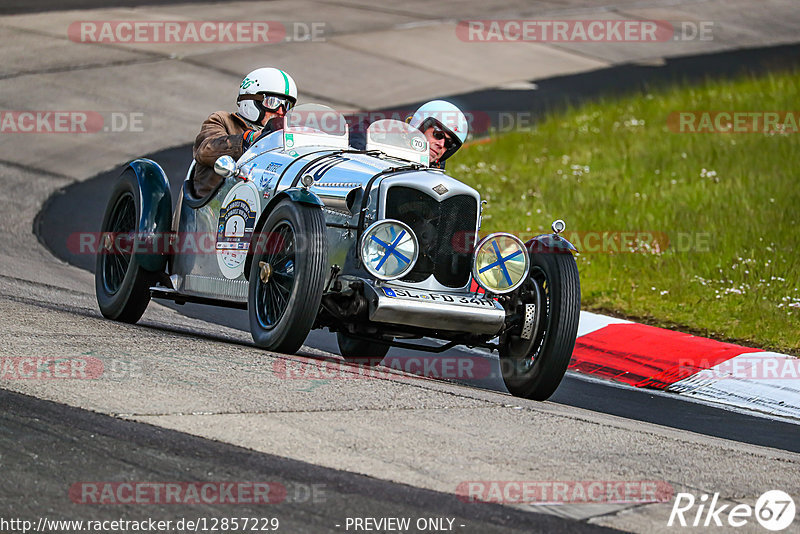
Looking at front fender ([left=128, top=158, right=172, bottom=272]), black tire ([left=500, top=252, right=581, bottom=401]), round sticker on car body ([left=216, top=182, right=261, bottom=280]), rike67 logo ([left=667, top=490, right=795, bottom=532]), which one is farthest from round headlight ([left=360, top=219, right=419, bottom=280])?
rike67 logo ([left=667, top=490, right=795, bottom=532])

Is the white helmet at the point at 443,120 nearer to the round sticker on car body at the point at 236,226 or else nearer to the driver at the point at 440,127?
the driver at the point at 440,127

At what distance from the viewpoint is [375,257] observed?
686cm

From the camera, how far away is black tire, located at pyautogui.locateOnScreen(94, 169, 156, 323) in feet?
28.0

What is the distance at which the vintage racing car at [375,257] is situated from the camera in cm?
682

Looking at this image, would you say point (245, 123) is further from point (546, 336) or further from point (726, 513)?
point (726, 513)

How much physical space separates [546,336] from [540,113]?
1208 cm

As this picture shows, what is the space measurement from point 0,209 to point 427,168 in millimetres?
6907

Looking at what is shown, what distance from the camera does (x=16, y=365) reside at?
5980 millimetres

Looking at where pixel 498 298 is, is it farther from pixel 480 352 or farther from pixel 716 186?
pixel 716 186

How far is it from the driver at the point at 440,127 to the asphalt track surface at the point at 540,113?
159 cm

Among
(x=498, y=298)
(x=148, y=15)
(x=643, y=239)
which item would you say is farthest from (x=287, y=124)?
(x=148, y=15)

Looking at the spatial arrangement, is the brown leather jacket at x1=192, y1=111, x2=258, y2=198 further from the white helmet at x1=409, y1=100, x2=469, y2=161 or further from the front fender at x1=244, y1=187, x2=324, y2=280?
the white helmet at x1=409, y1=100, x2=469, y2=161

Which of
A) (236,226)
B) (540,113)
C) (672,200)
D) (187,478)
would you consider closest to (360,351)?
(236,226)

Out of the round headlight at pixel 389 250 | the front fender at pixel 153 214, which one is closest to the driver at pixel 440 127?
the round headlight at pixel 389 250
